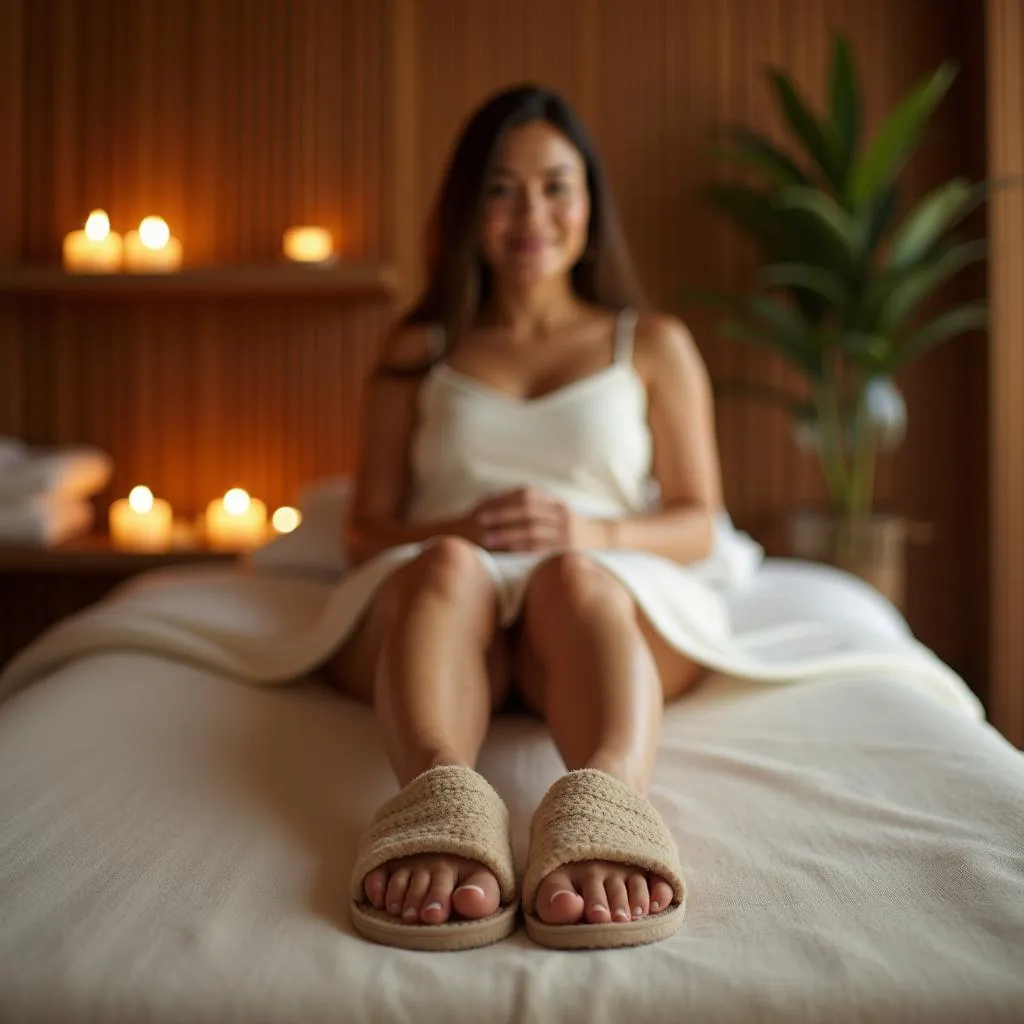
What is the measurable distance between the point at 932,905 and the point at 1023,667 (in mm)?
1999

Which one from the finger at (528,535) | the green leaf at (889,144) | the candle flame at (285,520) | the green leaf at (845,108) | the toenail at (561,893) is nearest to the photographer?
the toenail at (561,893)

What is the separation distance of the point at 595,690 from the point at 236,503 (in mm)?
1651

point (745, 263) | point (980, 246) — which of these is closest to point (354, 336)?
point (745, 263)

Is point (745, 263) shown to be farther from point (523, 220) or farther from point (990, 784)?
point (990, 784)

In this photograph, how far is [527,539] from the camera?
5.15 feet

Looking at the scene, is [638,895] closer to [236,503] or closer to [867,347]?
[867,347]

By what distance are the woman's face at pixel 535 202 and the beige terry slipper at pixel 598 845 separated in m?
1.12

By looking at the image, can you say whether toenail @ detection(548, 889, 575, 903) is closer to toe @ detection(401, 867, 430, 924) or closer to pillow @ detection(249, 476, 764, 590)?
toe @ detection(401, 867, 430, 924)

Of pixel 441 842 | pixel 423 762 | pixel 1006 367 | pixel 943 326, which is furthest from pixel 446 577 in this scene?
pixel 1006 367

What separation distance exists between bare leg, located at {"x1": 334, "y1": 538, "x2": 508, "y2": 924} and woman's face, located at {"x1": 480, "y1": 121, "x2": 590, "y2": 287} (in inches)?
28.8

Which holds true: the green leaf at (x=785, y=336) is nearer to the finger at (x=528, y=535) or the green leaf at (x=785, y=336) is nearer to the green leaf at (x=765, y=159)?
the green leaf at (x=765, y=159)

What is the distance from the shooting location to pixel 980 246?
2.69 m

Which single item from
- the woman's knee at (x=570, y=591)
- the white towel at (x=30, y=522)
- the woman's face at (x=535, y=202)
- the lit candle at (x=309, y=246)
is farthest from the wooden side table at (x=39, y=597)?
the woman's knee at (x=570, y=591)

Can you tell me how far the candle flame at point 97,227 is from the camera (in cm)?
267
